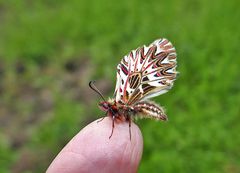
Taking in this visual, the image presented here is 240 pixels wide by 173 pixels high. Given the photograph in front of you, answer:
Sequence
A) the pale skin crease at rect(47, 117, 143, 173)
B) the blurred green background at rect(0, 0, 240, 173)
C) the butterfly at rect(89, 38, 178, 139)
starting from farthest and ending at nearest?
the blurred green background at rect(0, 0, 240, 173) < the butterfly at rect(89, 38, 178, 139) < the pale skin crease at rect(47, 117, 143, 173)

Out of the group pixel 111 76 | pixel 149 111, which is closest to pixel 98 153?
pixel 149 111

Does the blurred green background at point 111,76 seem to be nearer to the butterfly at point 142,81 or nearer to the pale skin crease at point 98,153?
the butterfly at point 142,81

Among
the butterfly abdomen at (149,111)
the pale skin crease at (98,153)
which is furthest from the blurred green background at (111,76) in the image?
the pale skin crease at (98,153)

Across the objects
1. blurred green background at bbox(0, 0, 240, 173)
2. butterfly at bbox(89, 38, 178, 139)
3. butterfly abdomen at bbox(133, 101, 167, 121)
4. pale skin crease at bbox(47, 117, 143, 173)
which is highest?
blurred green background at bbox(0, 0, 240, 173)

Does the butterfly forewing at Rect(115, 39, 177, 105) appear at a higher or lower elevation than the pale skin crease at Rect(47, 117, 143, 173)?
higher

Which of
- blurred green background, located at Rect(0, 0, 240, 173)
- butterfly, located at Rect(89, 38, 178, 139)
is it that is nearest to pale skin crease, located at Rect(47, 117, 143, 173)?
butterfly, located at Rect(89, 38, 178, 139)

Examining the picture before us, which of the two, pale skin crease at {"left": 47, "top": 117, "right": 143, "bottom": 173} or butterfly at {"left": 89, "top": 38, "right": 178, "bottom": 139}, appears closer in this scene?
pale skin crease at {"left": 47, "top": 117, "right": 143, "bottom": 173}

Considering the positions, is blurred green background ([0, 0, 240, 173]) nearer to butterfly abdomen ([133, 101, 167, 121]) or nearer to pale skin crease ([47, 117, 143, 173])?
butterfly abdomen ([133, 101, 167, 121])

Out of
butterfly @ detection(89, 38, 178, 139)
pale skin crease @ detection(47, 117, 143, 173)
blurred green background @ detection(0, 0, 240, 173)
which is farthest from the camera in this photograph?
blurred green background @ detection(0, 0, 240, 173)

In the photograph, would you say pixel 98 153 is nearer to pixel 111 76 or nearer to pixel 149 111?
pixel 149 111
